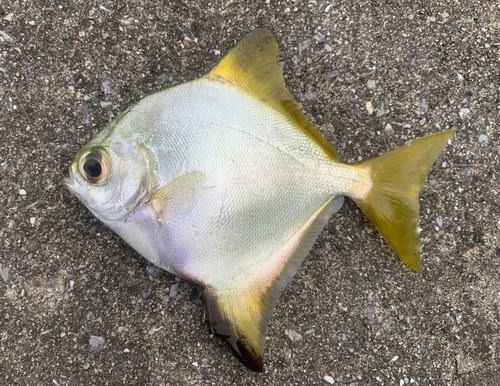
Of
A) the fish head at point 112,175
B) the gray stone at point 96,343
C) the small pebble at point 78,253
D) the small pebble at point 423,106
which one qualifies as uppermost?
the fish head at point 112,175

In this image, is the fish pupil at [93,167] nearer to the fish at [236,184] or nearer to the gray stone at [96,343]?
the fish at [236,184]

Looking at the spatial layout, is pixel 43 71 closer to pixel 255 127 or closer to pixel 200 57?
pixel 200 57

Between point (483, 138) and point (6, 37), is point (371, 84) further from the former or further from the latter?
point (6, 37)

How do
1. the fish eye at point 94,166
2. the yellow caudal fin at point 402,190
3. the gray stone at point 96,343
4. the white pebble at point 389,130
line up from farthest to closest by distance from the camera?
the white pebble at point 389,130 < the gray stone at point 96,343 < the yellow caudal fin at point 402,190 < the fish eye at point 94,166

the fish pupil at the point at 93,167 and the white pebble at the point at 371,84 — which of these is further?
the white pebble at the point at 371,84

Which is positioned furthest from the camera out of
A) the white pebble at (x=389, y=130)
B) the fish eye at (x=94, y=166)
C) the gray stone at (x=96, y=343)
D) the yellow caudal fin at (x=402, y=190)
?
the white pebble at (x=389, y=130)

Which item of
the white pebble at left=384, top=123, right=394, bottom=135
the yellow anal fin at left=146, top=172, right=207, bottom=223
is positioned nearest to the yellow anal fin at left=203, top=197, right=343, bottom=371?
the yellow anal fin at left=146, top=172, right=207, bottom=223

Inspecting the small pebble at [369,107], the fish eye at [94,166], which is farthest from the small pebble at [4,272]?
the small pebble at [369,107]

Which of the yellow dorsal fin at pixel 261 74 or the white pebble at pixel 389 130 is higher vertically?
the yellow dorsal fin at pixel 261 74
